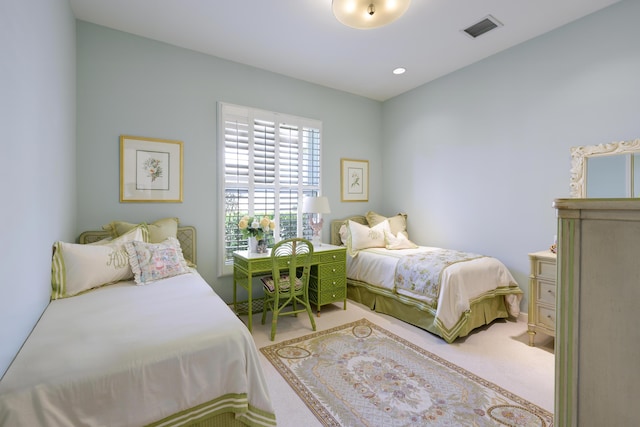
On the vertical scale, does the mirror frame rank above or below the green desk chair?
above

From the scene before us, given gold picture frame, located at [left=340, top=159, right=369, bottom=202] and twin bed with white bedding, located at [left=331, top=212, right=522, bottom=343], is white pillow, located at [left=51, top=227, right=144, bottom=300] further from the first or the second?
gold picture frame, located at [left=340, top=159, right=369, bottom=202]

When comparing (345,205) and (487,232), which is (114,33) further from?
(487,232)

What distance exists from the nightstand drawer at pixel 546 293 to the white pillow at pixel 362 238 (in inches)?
70.4

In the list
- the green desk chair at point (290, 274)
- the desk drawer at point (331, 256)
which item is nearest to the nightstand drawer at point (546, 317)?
the desk drawer at point (331, 256)

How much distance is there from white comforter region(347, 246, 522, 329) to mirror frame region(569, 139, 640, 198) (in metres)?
0.99

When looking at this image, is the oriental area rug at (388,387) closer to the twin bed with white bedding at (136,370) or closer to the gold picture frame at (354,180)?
the twin bed with white bedding at (136,370)

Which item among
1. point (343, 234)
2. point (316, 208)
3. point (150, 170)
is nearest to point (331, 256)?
point (316, 208)

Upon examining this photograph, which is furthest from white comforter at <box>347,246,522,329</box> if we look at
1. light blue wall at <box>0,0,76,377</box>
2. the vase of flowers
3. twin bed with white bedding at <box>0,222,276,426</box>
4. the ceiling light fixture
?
light blue wall at <box>0,0,76,377</box>

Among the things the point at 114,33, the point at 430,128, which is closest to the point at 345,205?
the point at 430,128

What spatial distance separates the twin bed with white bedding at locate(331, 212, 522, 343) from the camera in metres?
2.75

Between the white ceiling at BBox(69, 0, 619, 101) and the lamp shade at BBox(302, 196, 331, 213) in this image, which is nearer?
the white ceiling at BBox(69, 0, 619, 101)

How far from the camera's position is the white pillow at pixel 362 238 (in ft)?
12.7

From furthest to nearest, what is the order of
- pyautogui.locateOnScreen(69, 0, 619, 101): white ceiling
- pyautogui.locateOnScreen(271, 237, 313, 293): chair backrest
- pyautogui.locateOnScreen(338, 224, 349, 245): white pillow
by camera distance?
pyautogui.locateOnScreen(338, 224, 349, 245): white pillow → pyautogui.locateOnScreen(271, 237, 313, 293): chair backrest → pyautogui.locateOnScreen(69, 0, 619, 101): white ceiling

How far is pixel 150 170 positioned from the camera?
118 inches
